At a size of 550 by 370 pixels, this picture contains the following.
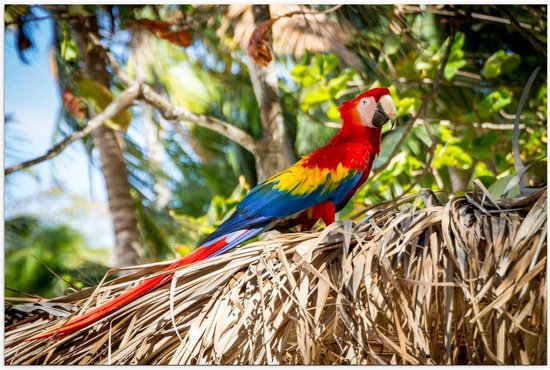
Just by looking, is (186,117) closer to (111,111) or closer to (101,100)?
(111,111)

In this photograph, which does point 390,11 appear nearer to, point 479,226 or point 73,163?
point 479,226

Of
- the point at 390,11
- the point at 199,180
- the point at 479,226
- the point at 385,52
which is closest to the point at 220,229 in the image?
the point at 479,226

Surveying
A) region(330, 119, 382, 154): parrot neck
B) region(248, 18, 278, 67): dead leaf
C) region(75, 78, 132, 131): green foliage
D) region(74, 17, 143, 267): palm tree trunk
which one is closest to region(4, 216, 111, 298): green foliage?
region(74, 17, 143, 267): palm tree trunk

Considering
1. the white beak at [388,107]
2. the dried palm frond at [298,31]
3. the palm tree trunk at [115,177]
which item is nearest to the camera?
the white beak at [388,107]

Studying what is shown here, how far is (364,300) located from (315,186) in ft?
1.64

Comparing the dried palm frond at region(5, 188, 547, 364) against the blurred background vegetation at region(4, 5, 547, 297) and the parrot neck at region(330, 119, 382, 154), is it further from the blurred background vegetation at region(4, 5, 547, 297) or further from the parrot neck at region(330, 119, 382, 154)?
the parrot neck at region(330, 119, 382, 154)

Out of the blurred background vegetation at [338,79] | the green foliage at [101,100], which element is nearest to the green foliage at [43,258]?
the blurred background vegetation at [338,79]

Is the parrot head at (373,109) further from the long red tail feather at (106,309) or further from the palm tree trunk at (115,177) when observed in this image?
the palm tree trunk at (115,177)

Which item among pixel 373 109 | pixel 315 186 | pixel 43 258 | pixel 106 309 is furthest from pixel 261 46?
pixel 43 258

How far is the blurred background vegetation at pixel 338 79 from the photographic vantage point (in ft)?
8.05

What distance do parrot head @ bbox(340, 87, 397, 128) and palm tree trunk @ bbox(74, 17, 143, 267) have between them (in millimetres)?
1826

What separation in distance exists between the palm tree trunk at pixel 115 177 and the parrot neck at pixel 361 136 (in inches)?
72.5

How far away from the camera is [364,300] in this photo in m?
1.00

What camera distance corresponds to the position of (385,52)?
2.70 meters
